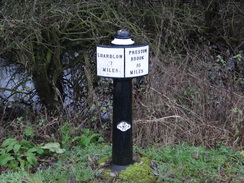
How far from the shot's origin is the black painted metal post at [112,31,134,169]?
14.3 ft

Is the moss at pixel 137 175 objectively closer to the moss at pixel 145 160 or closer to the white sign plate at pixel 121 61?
the moss at pixel 145 160

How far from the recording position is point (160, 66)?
6.20 metres

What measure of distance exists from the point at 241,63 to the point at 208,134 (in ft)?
8.53

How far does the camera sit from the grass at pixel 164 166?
448cm

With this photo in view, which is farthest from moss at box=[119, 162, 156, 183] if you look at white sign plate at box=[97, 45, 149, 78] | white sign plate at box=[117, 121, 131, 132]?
white sign plate at box=[97, 45, 149, 78]

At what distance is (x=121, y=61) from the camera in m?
4.18

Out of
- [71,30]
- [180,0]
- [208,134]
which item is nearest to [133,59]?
[208,134]

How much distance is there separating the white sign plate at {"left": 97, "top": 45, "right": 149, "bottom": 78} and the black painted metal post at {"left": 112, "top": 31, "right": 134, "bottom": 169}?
0.33 ft

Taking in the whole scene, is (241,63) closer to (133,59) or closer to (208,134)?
(208,134)

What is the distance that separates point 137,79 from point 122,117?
2412 millimetres

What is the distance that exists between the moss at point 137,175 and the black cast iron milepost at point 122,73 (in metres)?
0.10

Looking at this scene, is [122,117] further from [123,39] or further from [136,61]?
[123,39]

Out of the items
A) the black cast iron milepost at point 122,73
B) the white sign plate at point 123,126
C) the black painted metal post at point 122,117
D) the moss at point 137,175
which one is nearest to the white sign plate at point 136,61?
the black cast iron milepost at point 122,73

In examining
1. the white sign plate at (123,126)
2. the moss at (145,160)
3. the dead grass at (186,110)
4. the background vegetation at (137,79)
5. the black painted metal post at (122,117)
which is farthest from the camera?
the background vegetation at (137,79)
